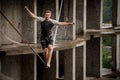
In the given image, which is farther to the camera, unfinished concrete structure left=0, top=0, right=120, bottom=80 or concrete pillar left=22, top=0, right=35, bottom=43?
concrete pillar left=22, top=0, right=35, bottom=43

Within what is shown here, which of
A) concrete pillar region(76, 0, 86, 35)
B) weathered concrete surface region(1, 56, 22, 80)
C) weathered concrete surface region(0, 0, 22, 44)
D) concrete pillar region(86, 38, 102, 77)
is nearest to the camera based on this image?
weathered concrete surface region(0, 0, 22, 44)

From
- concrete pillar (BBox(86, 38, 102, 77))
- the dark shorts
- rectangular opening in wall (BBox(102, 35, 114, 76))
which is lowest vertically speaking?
rectangular opening in wall (BBox(102, 35, 114, 76))

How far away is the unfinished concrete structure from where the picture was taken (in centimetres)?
1915

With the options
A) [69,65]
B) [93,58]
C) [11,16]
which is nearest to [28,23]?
[11,16]

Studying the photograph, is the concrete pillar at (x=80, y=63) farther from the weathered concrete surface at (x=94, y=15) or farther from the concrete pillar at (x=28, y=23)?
the concrete pillar at (x=28, y=23)

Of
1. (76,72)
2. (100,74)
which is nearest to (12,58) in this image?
(76,72)

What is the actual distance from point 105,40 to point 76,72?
31.5m

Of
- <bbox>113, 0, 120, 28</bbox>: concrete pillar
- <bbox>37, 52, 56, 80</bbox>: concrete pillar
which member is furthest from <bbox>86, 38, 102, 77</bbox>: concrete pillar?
<bbox>37, 52, 56, 80</bbox>: concrete pillar

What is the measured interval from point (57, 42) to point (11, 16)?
231cm

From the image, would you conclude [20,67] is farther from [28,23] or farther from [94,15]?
[94,15]

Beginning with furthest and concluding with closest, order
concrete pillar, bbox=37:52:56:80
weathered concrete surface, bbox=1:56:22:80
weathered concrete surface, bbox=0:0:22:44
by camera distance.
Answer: concrete pillar, bbox=37:52:56:80 < weathered concrete surface, bbox=1:56:22:80 < weathered concrete surface, bbox=0:0:22:44

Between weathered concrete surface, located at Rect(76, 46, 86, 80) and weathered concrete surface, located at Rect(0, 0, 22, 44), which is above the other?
weathered concrete surface, located at Rect(0, 0, 22, 44)

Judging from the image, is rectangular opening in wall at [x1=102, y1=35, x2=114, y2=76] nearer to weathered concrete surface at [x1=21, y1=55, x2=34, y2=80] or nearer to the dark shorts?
weathered concrete surface at [x1=21, y1=55, x2=34, y2=80]

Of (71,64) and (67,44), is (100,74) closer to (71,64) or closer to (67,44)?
(71,64)
